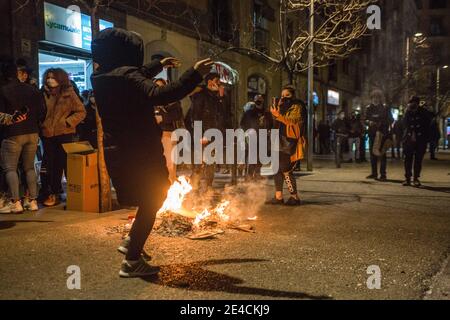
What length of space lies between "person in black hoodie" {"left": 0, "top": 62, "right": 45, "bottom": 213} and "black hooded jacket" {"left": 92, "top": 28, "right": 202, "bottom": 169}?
317 cm

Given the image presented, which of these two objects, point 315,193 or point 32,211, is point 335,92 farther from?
point 32,211

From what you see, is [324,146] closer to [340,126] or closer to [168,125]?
[340,126]

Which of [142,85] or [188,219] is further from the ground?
[142,85]

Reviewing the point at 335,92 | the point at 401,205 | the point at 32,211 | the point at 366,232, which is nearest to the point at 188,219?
the point at 366,232

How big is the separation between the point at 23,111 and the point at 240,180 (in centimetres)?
568

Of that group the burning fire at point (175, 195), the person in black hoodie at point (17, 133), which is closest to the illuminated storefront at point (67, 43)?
the person in black hoodie at point (17, 133)

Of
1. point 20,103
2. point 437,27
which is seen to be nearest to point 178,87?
point 20,103

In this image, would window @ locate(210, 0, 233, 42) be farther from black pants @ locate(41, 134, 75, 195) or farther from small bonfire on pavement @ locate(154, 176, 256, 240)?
small bonfire on pavement @ locate(154, 176, 256, 240)

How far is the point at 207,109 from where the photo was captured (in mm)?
8164

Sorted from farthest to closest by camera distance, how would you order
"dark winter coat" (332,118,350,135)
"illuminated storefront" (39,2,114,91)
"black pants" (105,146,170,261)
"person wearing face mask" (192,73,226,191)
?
"dark winter coat" (332,118,350,135)
"illuminated storefront" (39,2,114,91)
"person wearing face mask" (192,73,226,191)
"black pants" (105,146,170,261)

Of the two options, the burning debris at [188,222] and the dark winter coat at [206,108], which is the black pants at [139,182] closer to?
the burning debris at [188,222]

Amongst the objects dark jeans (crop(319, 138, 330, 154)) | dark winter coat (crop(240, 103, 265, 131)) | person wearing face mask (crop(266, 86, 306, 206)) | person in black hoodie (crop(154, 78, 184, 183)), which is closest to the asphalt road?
person wearing face mask (crop(266, 86, 306, 206))

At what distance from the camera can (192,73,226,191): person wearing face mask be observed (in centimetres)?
812

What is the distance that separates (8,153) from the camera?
6.53 m
